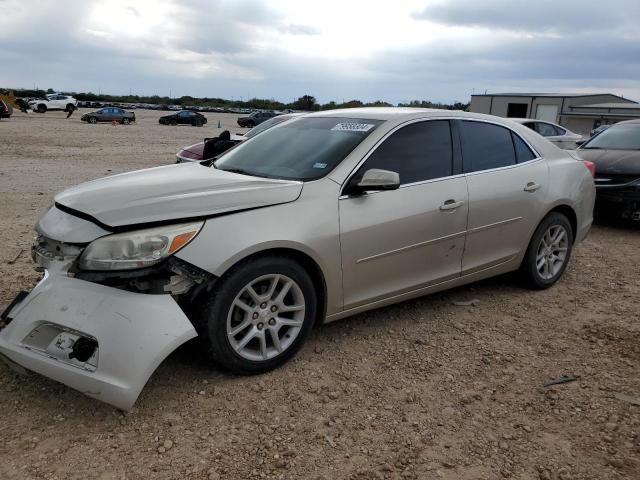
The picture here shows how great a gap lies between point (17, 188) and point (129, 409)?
840cm

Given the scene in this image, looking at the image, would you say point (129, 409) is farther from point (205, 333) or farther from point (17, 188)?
point (17, 188)

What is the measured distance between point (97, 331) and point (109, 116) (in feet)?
128

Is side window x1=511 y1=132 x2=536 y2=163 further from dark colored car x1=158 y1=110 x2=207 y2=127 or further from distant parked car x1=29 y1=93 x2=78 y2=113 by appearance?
distant parked car x1=29 y1=93 x2=78 y2=113

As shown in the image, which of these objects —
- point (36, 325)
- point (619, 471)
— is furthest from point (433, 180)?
point (36, 325)

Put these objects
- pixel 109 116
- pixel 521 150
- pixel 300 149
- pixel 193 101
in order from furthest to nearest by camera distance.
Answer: pixel 193 101
pixel 109 116
pixel 521 150
pixel 300 149

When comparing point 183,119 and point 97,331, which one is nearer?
point 97,331

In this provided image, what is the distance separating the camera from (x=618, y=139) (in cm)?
891

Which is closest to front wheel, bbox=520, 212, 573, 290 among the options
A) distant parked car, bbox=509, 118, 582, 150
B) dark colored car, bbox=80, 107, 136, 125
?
distant parked car, bbox=509, 118, 582, 150

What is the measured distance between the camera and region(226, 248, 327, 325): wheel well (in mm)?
3246

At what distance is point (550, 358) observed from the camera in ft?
12.4

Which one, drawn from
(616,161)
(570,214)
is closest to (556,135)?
(616,161)

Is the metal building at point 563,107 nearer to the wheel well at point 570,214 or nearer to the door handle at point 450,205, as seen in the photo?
the wheel well at point 570,214

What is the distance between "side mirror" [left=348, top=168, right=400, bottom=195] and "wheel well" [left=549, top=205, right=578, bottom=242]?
2178 mm

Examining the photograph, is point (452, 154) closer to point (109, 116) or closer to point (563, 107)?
point (109, 116)
